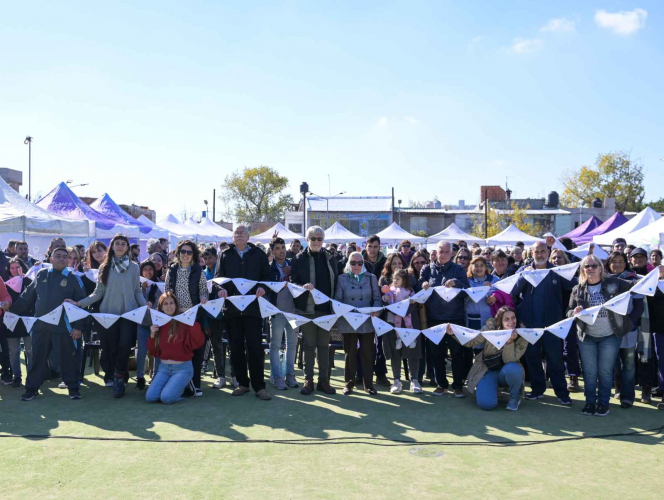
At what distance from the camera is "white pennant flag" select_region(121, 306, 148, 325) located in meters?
7.14

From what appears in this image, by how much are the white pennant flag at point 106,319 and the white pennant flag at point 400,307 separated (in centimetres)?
341

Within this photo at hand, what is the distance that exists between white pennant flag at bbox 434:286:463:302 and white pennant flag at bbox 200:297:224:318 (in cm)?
274

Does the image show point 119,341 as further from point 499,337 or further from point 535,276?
point 535,276

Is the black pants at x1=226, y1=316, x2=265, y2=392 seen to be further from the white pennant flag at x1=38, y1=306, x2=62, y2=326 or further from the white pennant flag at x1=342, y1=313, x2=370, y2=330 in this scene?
the white pennant flag at x1=38, y1=306, x2=62, y2=326

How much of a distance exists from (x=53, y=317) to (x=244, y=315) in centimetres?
234

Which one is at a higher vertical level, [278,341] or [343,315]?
[343,315]

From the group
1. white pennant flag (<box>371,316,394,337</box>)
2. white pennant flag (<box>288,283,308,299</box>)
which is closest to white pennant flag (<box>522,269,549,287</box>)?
white pennant flag (<box>371,316,394,337</box>)

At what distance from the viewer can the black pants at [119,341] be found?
7.14 m

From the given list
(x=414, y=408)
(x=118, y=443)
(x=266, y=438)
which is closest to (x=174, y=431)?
(x=118, y=443)

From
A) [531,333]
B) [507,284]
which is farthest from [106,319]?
[531,333]

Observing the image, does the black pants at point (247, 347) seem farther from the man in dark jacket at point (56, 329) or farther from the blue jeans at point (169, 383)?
the man in dark jacket at point (56, 329)

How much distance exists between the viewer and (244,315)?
7.14 metres

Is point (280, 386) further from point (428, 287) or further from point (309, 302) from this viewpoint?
point (428, 287)

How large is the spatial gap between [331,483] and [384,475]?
1.47ft
